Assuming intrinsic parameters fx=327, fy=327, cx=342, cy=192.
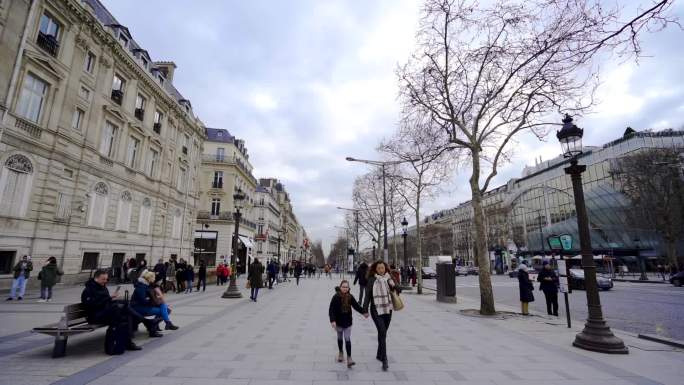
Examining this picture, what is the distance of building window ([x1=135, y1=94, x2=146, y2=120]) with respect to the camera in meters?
24.7

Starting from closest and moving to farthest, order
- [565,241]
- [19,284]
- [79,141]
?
[565,241] < [19,284] < [79,141]

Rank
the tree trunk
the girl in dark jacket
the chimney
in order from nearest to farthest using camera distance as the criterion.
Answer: the girl in dark jacket
the tree trunk
the chimney

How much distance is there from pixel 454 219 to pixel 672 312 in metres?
119

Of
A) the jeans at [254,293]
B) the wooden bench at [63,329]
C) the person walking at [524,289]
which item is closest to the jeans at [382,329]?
the wooden bench at [63,329]

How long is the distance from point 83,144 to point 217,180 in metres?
24.3

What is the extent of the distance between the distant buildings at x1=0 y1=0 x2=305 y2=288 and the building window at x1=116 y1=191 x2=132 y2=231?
0.07 meters

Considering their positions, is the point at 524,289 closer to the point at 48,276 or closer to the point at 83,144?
the point at 48,276

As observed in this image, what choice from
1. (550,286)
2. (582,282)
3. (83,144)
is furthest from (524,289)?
(83,144)

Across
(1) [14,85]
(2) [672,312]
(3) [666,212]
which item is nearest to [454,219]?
(3) [666,212]

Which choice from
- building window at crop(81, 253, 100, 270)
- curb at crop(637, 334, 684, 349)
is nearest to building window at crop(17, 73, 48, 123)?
building window at crop(81, 253, 100, 270)

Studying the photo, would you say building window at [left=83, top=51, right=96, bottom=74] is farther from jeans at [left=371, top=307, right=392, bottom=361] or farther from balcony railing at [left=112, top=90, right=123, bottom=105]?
jeans at [left=371, top=307, right=392, bottom=361]

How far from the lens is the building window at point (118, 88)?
21.9 meters

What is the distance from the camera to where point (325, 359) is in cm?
589

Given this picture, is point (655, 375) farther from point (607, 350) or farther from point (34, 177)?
point (34, 177)
